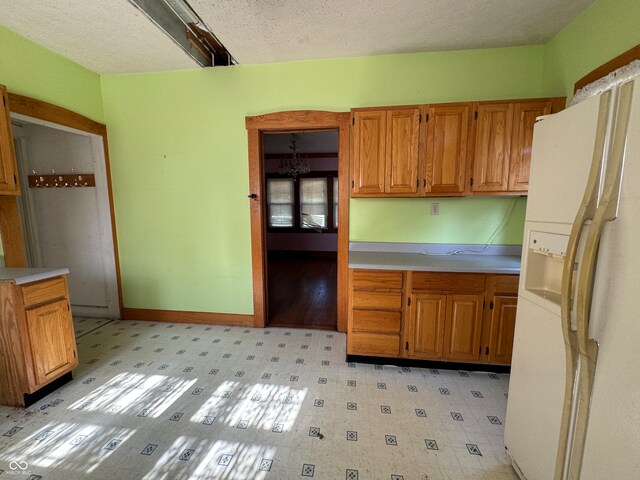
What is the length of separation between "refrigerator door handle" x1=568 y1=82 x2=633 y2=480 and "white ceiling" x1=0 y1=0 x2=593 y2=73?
165cm

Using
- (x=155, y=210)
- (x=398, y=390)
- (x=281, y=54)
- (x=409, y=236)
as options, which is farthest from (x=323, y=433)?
(x=281, y=54)

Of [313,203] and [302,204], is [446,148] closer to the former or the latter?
[313,203]

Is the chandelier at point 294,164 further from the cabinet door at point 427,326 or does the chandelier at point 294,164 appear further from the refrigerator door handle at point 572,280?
the refrigerator door handle at point 572,280

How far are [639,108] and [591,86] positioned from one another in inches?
61.2

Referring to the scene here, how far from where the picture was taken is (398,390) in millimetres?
2062

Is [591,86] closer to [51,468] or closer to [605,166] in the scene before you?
[605,166]

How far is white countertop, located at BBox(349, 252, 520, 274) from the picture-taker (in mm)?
2127

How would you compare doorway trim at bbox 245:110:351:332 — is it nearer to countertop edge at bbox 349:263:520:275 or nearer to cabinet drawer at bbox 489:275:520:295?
countertop edge at bbox 349:263:520:275

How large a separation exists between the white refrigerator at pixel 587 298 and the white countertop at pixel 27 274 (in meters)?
2.95

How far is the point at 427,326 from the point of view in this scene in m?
2.24

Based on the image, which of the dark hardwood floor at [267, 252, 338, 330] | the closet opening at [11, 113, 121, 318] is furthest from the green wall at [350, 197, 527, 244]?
the closet opening at [11, 113, 121, 318]

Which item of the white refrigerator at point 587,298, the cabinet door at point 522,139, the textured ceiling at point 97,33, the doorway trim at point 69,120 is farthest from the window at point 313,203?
the white refrigerator at point 587,298

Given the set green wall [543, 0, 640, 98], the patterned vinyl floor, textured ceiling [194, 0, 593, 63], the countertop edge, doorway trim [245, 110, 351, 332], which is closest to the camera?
the patterned vinyl floor

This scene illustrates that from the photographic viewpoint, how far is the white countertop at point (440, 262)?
2127 mm
